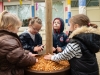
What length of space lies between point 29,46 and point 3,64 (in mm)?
437

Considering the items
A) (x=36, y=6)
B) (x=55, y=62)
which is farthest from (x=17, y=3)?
(x=55, y=62)

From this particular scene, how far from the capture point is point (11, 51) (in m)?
→ 1.03

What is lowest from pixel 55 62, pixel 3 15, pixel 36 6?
pixel 55 62

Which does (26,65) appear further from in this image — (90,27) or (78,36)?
(90,27)

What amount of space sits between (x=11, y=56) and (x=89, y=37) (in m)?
0.54

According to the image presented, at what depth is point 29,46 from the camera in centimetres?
150

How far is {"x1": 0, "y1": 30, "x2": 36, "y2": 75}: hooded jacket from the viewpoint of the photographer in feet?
3.39

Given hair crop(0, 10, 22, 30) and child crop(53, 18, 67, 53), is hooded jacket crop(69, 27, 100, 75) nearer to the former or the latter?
hair crop(0, 10, 22, 30)

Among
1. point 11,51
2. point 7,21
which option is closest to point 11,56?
point 11,51

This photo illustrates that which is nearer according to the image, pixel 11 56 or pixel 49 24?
pixel 11 56

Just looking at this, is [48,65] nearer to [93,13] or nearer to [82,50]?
[82,50]

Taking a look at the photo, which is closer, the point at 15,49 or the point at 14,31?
the point at 15,49

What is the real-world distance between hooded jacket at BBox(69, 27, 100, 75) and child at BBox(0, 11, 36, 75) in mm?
313

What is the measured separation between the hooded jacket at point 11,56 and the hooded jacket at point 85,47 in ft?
1.04
